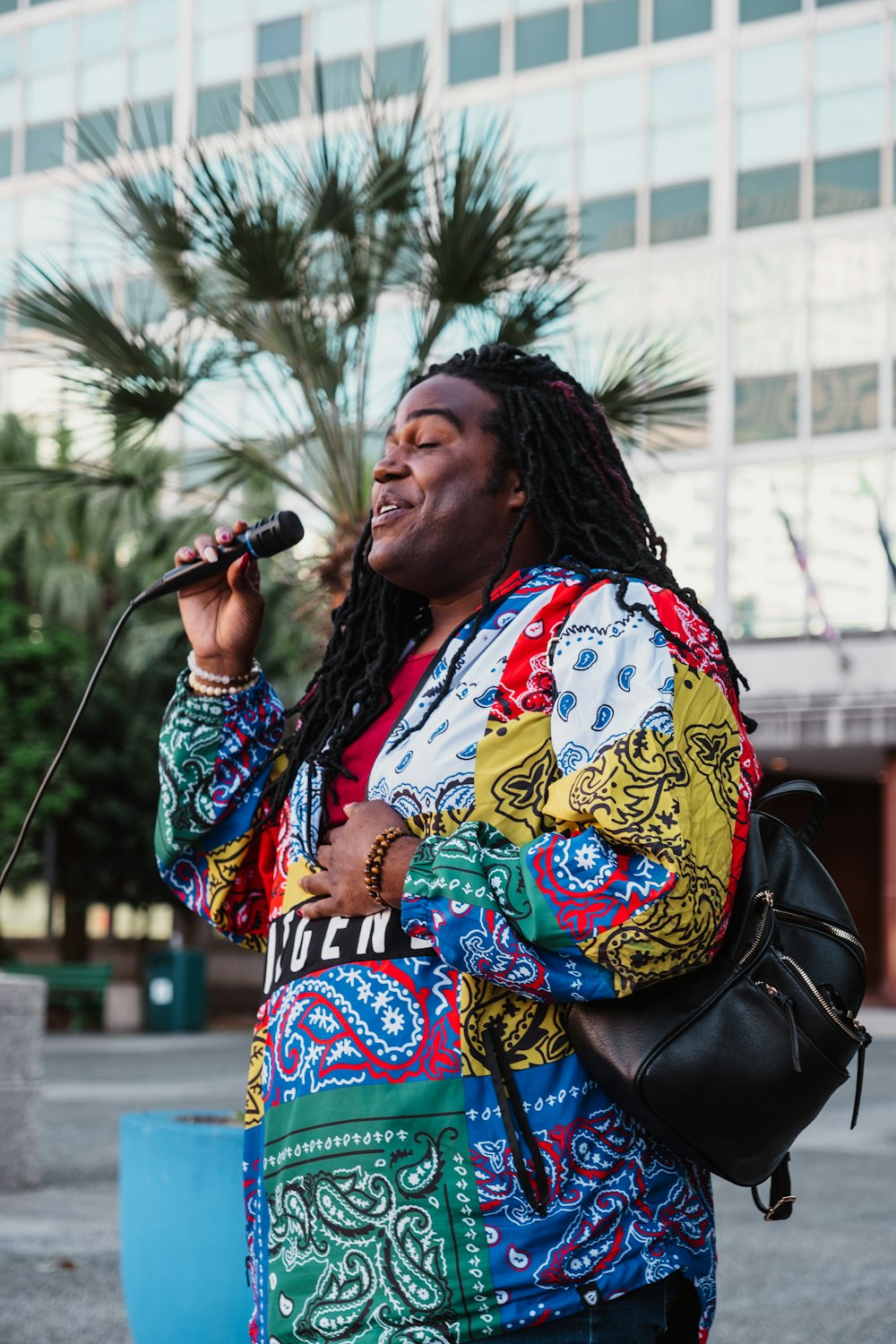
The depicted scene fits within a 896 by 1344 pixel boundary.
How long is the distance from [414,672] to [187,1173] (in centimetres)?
252

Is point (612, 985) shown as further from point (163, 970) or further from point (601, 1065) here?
point (163, 970)

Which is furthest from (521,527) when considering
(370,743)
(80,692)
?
(80,692)

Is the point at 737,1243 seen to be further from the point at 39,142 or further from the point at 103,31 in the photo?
the point at 103,31

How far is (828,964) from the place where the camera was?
1915 millimetres

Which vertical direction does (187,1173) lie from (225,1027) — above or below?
above

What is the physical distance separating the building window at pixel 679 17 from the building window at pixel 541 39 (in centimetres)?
157

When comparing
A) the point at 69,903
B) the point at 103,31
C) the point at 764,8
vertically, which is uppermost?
the point at 103,31

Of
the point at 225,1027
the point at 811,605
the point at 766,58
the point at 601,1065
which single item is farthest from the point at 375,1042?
the point at 766,58

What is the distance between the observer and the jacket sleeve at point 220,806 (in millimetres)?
2416

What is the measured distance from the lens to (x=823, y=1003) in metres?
1.86

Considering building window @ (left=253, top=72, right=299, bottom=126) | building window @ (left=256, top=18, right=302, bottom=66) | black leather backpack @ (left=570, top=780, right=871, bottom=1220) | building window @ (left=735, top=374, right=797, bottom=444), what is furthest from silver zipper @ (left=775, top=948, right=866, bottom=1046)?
→ building window @ (left=256, top=18, right=302, bottom=66)

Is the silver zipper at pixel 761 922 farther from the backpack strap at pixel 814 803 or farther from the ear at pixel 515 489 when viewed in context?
the ear at pixel 515 489

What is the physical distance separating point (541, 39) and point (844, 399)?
8.38m

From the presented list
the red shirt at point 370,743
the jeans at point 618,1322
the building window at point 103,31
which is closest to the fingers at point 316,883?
the red shirt at point 370,743
